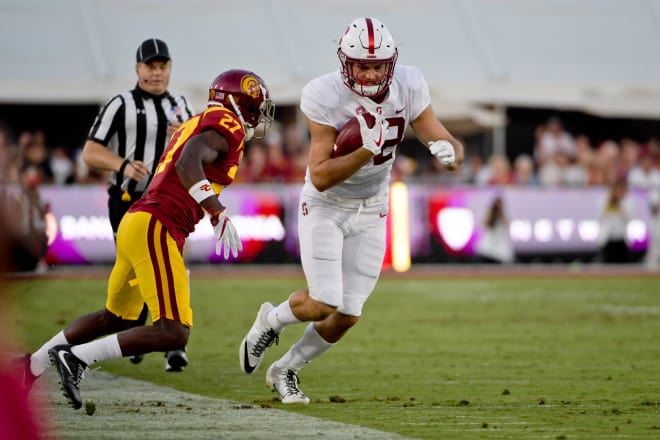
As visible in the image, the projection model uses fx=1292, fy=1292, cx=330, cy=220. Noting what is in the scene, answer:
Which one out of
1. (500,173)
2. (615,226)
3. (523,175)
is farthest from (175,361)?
(523,175)

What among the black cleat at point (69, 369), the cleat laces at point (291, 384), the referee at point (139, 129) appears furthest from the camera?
the referee at point (139, 129)

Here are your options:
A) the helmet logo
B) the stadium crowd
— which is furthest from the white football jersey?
Result: the stadium crowd

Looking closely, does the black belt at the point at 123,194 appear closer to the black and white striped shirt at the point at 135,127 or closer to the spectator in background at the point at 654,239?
the black and white striped shirt at the point at 135,127

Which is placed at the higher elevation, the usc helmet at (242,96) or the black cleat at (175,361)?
the usc helmet at (242,96)

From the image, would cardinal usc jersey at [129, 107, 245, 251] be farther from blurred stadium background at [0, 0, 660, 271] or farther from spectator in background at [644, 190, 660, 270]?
spectator in background at [644, 190, 660, 270]

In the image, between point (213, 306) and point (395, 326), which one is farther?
point (213, 306)

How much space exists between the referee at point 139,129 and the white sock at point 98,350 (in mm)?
1809

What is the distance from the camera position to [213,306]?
1175cm

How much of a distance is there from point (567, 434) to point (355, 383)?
6.29 ft

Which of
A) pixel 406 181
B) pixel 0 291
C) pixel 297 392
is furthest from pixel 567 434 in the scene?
pixel 406 181

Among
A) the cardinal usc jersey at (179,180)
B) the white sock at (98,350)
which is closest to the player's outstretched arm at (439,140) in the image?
the cardinal usc jersey at (179,180)

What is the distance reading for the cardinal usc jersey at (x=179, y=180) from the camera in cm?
564

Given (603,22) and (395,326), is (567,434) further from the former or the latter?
(603,22)

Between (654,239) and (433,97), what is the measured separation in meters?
3.88
